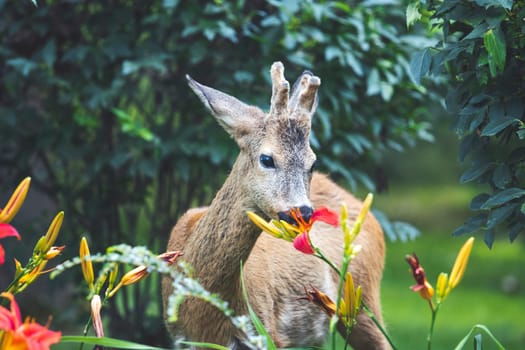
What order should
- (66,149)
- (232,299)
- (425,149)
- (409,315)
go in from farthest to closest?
(425,149) → (409,315) → (66,149) → (232,299)

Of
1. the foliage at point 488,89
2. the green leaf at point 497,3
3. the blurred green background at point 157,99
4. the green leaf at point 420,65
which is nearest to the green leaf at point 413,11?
the foliage at point 488,89

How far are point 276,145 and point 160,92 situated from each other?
2655 millimetres

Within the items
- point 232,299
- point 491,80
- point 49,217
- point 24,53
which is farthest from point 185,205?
point 491,80

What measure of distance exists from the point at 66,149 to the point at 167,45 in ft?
3.08

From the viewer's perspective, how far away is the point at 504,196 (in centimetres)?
336

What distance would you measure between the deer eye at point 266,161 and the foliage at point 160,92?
170cm

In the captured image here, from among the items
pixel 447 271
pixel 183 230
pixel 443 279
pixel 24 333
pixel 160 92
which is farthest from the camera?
pixel 447 271

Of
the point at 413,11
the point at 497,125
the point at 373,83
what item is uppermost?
the point at 413,11

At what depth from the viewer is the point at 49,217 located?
6.54 m

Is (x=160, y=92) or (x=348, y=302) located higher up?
(x=160, y=92)

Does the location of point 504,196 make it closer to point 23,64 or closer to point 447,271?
point 23,64

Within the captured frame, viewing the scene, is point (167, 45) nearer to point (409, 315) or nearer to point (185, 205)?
point (185, 205)

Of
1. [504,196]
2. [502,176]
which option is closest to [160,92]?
[502,176]

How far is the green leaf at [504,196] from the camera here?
11.0 ft
